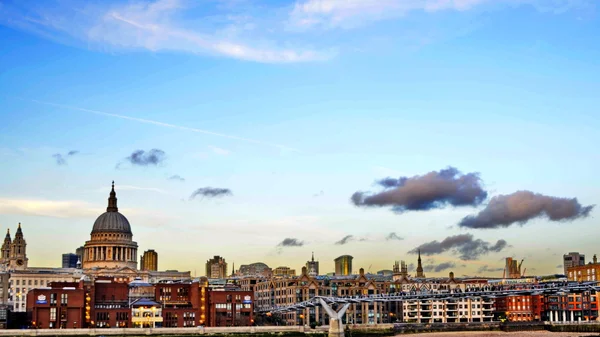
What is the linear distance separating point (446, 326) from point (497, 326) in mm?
9058

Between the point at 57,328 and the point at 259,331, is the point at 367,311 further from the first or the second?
the point at 57,328

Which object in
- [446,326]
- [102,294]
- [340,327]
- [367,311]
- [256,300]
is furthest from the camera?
[256,300]

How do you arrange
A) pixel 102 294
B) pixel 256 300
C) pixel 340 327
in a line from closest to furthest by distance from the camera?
pixel 340 327
pixel 102 294
pixel 256 300

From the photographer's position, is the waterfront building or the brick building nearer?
the brick building

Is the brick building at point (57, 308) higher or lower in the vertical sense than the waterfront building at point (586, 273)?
lower

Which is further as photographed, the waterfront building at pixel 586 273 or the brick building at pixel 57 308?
the waterfront building at pixel 586 273

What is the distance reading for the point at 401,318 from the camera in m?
158

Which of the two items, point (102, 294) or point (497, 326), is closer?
point (102, 294)

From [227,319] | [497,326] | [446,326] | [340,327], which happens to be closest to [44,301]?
[227,319]

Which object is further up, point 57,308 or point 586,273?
point 586,273

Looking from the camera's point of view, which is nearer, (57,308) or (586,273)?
(57,308)

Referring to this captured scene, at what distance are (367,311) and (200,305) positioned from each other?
32513mm

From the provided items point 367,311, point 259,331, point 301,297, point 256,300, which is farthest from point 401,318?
point 259,331

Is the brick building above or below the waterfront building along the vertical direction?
below
